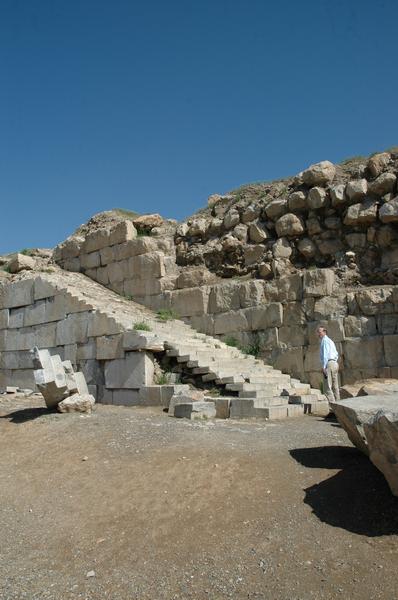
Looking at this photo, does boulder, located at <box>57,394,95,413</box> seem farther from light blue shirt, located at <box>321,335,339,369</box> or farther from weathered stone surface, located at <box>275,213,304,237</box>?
weathered stone surface, located at <box>275,213,304,237</box>

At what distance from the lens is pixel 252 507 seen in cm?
545

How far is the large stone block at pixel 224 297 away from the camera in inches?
586

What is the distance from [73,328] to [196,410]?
605 centimetres

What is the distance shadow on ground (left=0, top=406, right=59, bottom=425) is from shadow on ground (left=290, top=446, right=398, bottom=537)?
5.96m

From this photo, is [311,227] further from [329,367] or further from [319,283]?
[329,367]

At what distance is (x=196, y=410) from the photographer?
32.5 feet

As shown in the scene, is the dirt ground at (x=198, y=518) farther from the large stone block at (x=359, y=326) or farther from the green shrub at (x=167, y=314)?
the green shrub at (x=167, y=314)

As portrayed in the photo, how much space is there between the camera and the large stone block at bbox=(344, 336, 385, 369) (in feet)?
39.4

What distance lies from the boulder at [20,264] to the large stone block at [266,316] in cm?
842

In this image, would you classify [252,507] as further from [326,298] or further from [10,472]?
[326,298]

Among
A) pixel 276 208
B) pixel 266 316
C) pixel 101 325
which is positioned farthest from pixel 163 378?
pixel 276 208

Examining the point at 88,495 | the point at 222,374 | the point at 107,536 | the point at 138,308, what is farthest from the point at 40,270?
the point at 107,536

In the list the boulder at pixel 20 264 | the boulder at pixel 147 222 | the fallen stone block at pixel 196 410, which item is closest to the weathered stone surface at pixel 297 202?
the boulder at pixel 147 222

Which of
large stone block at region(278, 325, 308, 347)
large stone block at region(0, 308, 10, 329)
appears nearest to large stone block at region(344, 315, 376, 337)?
large stone block at region(278, 325, 308, 347)
